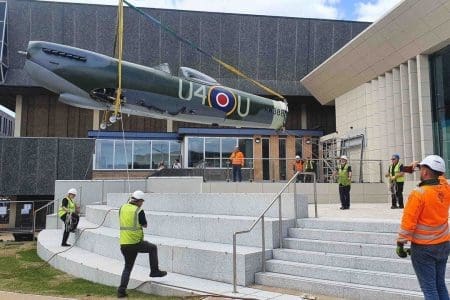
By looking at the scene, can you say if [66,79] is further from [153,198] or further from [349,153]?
[349,153]

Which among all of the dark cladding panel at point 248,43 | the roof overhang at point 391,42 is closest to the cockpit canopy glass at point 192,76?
the roof overhang at point 391,42

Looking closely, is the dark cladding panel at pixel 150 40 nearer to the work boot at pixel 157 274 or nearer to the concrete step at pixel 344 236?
the concrete step at pixel 344 236

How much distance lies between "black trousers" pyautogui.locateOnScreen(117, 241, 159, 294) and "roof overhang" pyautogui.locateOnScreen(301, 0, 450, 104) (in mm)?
14790

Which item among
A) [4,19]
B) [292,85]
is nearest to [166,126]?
[292,85]

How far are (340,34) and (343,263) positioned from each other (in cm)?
2990

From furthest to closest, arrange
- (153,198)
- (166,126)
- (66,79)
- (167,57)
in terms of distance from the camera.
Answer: (166,126)
(167,57)
(153,198)
(66,79)

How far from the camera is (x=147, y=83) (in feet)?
26.0

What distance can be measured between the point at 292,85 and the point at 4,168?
68.0 ft

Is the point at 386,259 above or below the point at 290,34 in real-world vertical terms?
below

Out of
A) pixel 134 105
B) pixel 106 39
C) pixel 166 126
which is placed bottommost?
pixel 134 105

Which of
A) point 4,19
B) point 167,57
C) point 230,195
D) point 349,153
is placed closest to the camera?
point 230,195

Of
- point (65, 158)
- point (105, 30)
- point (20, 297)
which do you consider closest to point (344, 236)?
point (20, 297)

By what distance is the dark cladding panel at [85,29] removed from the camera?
32.2m

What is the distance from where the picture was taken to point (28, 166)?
27531mm
